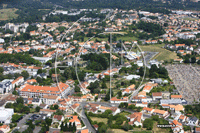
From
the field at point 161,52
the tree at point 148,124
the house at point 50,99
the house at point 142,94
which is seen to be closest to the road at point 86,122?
the house at point 50,99

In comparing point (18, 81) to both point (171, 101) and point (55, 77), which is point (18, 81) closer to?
point (55, 77)

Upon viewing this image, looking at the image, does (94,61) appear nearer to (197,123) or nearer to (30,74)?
(30,74)

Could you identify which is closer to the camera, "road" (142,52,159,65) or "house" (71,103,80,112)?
"house" (71,103,80,112)

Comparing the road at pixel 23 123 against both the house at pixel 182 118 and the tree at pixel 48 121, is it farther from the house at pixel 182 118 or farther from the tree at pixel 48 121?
the house at pixel 182 118

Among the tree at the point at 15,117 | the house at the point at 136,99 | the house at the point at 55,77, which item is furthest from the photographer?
the house at the point at 55,77

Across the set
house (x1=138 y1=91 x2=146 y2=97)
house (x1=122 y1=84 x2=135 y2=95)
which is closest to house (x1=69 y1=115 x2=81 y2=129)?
house (x1=122 y1=84 x2=135 y2=95)

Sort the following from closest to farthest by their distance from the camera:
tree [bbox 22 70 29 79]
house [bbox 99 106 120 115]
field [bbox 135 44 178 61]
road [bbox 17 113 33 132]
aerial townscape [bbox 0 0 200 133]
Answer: road [bbox 17 113 33 132] → aerial townscape [bbox 0 0 200 133] → house [bbox 99 106 120 115] → tree [bbox 22 70 29 79] → field [bbox 135 44 178 61]

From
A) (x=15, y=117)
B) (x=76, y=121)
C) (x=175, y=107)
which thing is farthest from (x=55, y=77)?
(x=175, y=107)

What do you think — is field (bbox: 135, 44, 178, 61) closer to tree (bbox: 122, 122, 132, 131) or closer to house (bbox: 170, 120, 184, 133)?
house (bbox: 170, 120, 184, 133)
